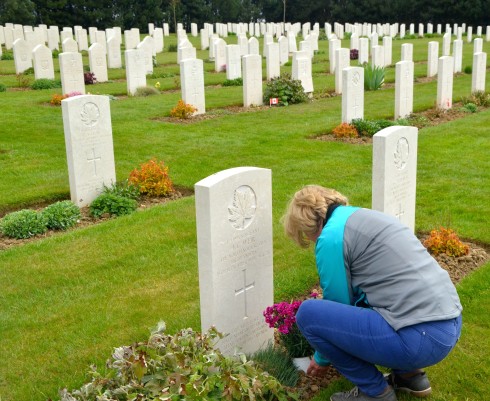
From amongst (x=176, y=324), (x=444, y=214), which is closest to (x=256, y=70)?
(x=444, y=214)

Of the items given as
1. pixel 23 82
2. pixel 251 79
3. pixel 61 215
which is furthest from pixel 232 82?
pixel 61 215

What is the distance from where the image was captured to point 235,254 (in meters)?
4.22

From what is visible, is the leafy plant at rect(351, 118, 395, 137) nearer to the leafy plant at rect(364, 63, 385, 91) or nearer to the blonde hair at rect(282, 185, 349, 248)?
the leafy plant at rect(364, 63, 385, 91)

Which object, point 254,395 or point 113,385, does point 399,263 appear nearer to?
point 254,395

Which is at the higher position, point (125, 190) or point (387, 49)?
point (387, 49)

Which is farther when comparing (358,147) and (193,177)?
(358,147)

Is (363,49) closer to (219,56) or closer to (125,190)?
(219,56)

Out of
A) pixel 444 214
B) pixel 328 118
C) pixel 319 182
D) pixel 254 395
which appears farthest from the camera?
pixel 328 118

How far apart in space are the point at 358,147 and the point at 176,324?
665 centimetres

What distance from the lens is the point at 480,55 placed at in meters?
15.7

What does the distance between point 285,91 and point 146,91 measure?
379 cm

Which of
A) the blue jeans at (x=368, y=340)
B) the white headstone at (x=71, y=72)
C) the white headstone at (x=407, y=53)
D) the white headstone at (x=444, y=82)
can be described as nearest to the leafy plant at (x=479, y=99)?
the white headstone at (x=444, y=82)

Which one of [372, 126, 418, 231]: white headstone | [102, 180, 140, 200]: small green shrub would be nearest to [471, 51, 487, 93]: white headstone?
[102, 180, 140, 200]: small green shrub

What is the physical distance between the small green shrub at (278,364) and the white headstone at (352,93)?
8181 mm
